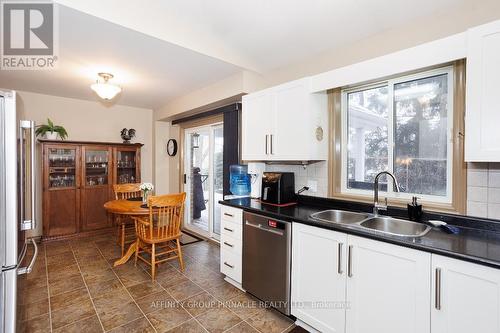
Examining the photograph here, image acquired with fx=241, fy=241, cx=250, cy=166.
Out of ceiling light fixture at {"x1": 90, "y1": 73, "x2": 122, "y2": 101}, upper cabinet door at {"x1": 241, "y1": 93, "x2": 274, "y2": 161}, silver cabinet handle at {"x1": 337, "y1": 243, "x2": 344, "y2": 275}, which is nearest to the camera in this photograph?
silver cabinet handle at {"x1": 337, "y1": 243, "x2": 344, "y2": 275}

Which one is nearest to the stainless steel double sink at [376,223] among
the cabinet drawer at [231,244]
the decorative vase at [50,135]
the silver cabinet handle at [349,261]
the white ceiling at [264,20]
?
the silver cabinet handle at [349,261]

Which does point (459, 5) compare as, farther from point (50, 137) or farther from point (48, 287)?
point (50, 137)

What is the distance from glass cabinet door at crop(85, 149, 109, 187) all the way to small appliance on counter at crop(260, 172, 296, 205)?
325cm

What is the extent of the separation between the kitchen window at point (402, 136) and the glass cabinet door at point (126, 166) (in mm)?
3884

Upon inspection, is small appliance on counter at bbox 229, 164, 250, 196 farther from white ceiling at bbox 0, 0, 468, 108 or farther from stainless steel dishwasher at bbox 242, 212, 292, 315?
white ceiling at bbox 0, 0, 468, 108

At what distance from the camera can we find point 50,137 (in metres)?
3.85

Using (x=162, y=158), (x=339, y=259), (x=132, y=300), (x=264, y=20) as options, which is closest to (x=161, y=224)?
(x=132, y=300)

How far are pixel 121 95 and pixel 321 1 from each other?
356cm

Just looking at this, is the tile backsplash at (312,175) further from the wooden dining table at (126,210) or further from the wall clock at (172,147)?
the wall clock at (172,147)

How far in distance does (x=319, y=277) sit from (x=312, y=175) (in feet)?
3.64

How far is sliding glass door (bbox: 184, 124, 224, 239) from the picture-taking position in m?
4.09

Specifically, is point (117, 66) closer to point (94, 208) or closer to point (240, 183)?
point (240, 183)

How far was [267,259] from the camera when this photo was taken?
2.18m

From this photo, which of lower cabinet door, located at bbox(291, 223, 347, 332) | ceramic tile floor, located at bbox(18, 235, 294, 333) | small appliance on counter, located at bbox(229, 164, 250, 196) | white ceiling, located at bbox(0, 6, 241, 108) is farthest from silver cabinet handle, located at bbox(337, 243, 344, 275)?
white ceiling, located at bbox(0, 6, 241, 108)
